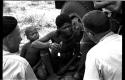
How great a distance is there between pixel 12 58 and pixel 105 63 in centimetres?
73

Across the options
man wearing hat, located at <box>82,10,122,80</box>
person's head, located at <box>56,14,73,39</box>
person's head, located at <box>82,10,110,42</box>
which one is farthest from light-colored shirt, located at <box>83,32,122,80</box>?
person's head, located at <box>56,14,73,39</box>

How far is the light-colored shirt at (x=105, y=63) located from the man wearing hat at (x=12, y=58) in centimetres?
51

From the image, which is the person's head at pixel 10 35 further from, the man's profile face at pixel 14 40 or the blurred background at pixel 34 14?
the blurred background at pixel 34 14

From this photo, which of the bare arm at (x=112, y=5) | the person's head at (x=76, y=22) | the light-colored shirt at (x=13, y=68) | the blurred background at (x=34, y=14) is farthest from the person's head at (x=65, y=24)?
the light-colored shirt at (x=13, y=68)

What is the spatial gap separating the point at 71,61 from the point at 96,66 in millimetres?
2188

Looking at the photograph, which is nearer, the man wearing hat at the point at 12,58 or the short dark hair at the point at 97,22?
the man wearing hat at the point at 12,58

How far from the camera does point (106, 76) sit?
287cm

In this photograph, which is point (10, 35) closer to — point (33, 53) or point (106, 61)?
point (106, 61)

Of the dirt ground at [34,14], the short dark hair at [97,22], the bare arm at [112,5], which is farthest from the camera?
the dirt ground at [34,14]

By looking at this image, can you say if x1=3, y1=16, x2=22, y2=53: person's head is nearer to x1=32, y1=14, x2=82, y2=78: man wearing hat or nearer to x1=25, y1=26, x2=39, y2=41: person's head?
x1=32, y1=14, x2=82, y2=78: man wearing hat

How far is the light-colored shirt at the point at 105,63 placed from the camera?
9.30 ft

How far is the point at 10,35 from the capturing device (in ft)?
9.57

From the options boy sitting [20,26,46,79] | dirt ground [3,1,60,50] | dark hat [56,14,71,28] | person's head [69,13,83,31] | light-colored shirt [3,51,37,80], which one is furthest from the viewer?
dirt ground [3,1,60,50]

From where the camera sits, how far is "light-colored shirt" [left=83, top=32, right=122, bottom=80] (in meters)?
2.83
